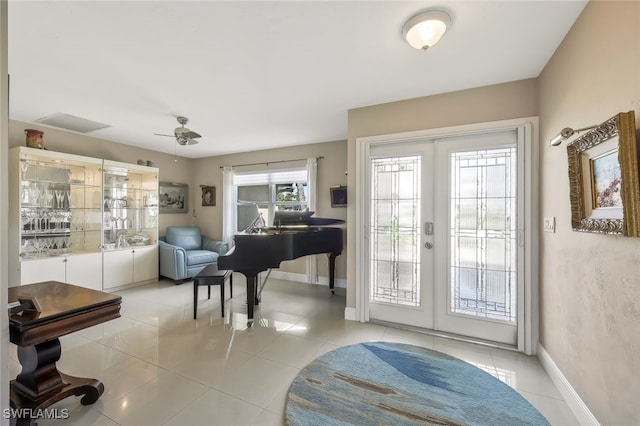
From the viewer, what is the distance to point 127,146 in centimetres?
470

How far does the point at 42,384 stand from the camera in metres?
1.63

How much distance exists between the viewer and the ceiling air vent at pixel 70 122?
333 centimetres

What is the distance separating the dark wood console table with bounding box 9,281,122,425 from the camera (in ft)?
4.67

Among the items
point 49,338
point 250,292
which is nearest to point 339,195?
point 250,292

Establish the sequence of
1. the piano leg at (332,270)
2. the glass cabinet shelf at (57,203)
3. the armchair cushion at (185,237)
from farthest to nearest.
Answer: the armchair cushion at (185,237)
the piano leg at (332,270)
the glass cabinet shelf at (57,203)

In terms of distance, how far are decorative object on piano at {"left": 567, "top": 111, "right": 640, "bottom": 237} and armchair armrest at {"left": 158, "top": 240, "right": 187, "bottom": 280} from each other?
4.99m

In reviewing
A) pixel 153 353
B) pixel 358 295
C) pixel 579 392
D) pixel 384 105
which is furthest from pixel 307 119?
pixel 579 392

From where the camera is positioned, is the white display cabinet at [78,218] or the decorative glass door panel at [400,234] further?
the white display cabinet at [78,218]

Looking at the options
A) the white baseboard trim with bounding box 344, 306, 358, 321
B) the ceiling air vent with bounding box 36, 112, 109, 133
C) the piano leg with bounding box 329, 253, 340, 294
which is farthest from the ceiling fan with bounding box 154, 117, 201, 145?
the white baseboard trim with bounding box 344, 306, 358, 321

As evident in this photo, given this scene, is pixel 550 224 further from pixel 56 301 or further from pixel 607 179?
pixel 56 301

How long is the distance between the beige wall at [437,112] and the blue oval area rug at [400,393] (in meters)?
1.02

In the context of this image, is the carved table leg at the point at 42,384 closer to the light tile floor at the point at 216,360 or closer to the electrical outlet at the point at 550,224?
the light tile floor at the point at 216,360

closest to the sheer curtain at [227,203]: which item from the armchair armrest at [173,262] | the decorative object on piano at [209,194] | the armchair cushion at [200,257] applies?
the decorative object on piano at [209,194]

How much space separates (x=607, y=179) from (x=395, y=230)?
176 cm
